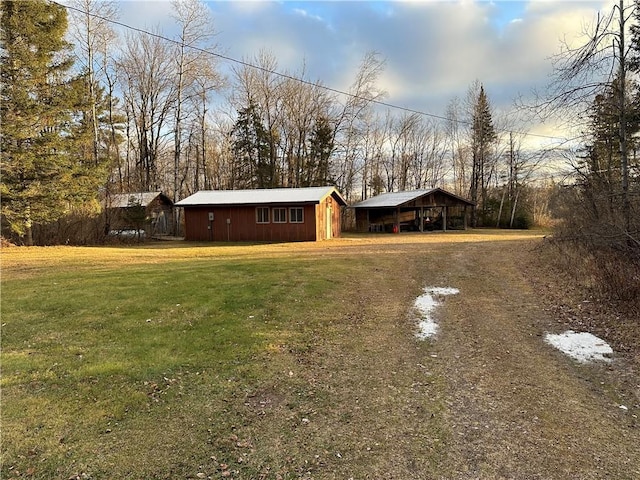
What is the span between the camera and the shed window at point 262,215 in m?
23.1

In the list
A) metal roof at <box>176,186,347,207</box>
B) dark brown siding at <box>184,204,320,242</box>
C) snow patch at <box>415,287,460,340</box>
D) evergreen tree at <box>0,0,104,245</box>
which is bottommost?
snow patch at <box>415,287,460,340</box>

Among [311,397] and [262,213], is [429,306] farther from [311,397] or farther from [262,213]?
[262,213]

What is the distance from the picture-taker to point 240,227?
924 inches

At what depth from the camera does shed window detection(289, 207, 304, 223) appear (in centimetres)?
2258

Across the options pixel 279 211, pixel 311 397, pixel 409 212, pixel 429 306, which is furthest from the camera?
pixel 409 212

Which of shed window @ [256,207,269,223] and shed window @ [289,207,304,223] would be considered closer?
shed window @ [289,207,304,223]

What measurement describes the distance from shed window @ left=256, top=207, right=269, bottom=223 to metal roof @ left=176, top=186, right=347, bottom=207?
0.58 meters

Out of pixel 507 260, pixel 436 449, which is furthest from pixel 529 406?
pixel 507 260

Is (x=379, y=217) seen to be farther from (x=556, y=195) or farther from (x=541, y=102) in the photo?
(x=541, y=102)

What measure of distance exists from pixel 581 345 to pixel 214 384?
4785mm

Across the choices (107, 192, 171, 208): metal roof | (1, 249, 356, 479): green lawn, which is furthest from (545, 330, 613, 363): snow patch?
(107, 192, 171, 208): metal roof

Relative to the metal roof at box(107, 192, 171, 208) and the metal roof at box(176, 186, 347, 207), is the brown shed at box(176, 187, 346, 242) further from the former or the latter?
the metal roof at box(107, 192, 171, 208)

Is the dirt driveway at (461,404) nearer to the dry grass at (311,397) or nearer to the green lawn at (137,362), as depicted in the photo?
the dry grass at (311,397)

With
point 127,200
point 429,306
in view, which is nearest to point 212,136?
point 127,200
